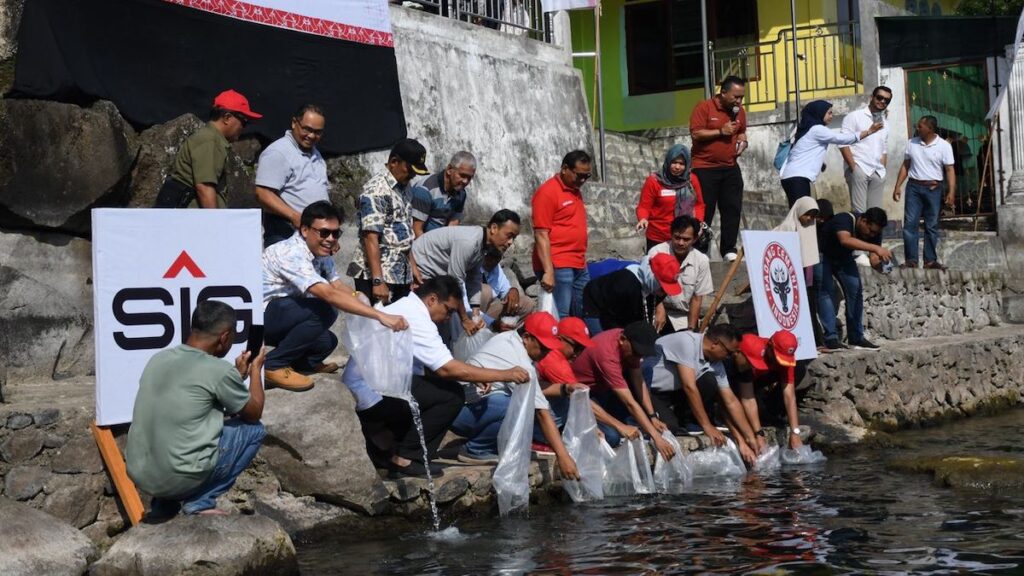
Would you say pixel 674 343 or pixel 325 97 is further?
pixel 325 97

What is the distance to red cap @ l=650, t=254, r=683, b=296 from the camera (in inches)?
427

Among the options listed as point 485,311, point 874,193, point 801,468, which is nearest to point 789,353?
point 801,468

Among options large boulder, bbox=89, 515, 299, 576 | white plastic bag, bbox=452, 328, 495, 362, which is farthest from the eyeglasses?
large boulder, bbox=89, 515, 299, 576

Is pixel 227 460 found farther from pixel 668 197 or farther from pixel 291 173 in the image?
pixel 668 197

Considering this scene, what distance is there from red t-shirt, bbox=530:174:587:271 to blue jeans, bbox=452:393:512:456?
1.97 m

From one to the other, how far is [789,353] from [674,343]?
1057 mm

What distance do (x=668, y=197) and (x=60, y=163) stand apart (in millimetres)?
5095

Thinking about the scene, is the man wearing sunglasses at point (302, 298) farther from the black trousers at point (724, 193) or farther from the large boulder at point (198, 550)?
the black trousers at point (724, 193)

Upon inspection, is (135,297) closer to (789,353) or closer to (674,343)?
(674,343)

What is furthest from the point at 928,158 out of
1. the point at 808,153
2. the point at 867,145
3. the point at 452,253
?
the point at 452,253

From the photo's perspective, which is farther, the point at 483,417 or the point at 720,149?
the point at 720,149

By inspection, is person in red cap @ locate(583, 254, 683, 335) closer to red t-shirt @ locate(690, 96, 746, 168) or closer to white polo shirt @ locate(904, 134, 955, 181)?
red t-shirt @ locate(690, 96, 746, 168)

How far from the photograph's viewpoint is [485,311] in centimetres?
1020

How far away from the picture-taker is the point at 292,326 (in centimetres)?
815
